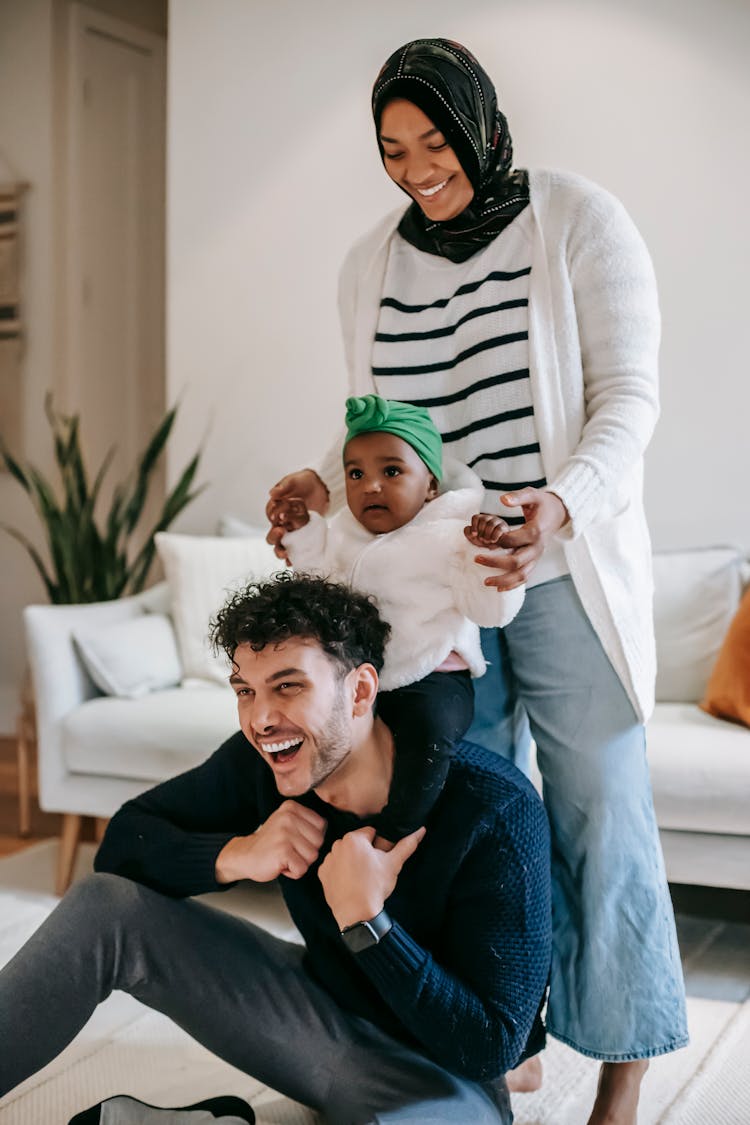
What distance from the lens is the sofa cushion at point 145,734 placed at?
2676 mm

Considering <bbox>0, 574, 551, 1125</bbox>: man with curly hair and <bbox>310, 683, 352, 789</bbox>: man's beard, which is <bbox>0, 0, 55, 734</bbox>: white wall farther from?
<bbox>310, 683, 352, 789</bbox>: man's beard

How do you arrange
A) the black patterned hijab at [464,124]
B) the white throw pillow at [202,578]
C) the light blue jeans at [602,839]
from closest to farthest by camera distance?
the black patterned hijab at [464,124]
the light blue jeans at [602,839]
the white throw pillow at [202,578]

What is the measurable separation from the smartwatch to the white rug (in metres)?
0.61

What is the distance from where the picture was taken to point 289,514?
157 centimetres

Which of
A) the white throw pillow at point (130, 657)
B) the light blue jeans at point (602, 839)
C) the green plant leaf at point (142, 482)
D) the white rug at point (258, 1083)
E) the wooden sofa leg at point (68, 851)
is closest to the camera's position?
the light blue jeans at point (602, 839)

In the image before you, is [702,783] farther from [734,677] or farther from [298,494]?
[298,494]

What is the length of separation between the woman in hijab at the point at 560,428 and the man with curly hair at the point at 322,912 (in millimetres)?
150

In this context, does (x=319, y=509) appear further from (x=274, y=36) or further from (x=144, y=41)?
(x=144, y=41)

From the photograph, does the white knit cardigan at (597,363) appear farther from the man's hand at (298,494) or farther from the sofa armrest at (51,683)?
the sofa armrest at (51,683)

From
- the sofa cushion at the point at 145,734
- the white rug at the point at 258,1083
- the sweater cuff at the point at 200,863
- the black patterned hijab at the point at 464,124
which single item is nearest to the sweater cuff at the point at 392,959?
the sweater cuff at the point at 200,863

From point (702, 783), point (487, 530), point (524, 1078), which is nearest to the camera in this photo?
point (487, 530)

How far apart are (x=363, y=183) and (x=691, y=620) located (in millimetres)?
1633

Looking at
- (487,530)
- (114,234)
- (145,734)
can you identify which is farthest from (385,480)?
(114,234)

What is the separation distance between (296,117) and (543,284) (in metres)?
2.39
